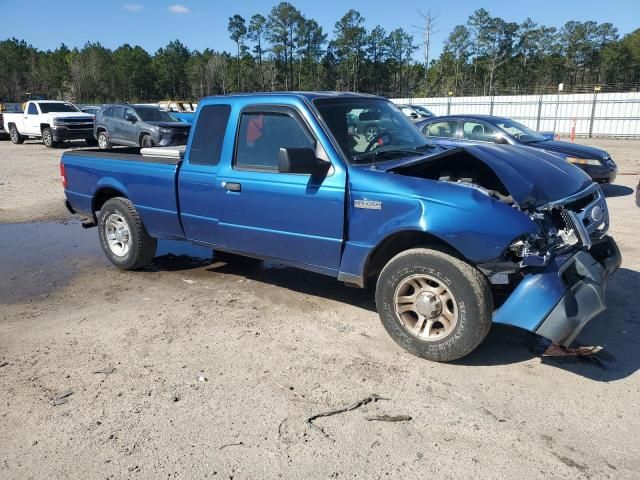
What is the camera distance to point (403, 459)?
2746 mm

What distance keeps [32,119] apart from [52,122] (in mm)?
1977

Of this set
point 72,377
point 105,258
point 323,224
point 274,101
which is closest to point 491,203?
point 323,224

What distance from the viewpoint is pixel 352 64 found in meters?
92.3

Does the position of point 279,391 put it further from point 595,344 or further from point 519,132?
point 519,132

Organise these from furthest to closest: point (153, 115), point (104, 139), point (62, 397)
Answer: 1. point (104, 139)
2. point (153, 115)
3. point (62, 397)

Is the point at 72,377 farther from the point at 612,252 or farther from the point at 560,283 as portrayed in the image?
the point at 612,252

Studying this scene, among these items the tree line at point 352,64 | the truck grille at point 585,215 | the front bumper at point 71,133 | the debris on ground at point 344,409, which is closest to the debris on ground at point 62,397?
the debris on ground at point 344,409

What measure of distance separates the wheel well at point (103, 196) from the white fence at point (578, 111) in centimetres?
2678

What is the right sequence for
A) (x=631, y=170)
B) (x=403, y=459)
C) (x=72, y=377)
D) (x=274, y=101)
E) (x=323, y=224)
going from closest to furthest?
(x=403, y=459), (x=72, y=377), (x=323, y=224), (x=274, y=101), (x=631, y=170)

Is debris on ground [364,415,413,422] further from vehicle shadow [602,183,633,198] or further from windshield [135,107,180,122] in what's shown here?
windshield [135,107,180,122]

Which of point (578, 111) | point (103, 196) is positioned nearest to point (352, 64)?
point (578, 111)

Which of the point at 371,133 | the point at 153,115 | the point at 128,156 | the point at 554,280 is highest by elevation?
the point at 153,115

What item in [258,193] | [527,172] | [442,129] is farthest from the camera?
[442,129]

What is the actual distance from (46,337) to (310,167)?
263cm
